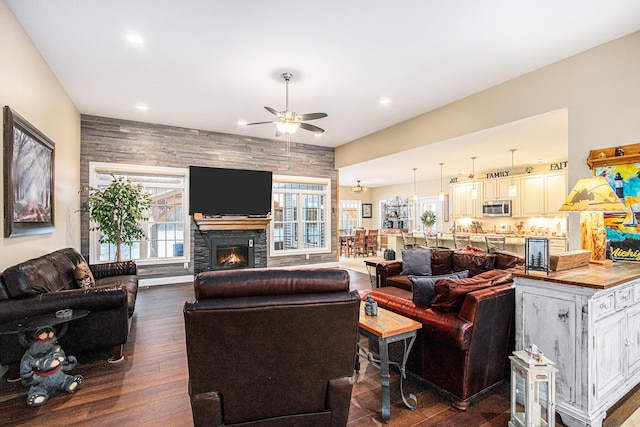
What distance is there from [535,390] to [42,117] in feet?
17.7

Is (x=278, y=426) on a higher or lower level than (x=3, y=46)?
lower

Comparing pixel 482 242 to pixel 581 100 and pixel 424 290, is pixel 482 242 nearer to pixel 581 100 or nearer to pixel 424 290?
pixel 581 100

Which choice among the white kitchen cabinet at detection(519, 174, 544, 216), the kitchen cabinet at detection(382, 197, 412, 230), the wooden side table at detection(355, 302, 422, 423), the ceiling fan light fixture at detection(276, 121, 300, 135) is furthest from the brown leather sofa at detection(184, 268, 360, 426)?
the kitchen cabinet at detection(382, 197, 412, 230)

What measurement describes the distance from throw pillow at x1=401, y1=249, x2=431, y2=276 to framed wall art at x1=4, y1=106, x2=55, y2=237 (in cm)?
442

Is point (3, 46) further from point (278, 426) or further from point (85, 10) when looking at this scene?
point (278, 426)

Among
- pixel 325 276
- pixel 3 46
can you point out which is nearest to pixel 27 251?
pixel 3 46

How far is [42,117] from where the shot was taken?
3.71 m

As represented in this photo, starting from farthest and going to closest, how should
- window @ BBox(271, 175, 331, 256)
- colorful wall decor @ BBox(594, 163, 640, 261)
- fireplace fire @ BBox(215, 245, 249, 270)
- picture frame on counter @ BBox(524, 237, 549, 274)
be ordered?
1. window @ BBox(271, 175, 331, 256)
2. fireplace fire @ BBox(215, 245, 249, 270)
3. colorful wall decor @ BBox(594, 163, 640, 261)
4. picture frame on counter @ BBox(524, 237, 549, 274)

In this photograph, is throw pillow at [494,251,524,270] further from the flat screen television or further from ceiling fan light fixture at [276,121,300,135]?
the flat screen television

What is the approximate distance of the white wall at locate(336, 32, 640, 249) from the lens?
3193mm

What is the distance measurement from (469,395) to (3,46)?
184 inches

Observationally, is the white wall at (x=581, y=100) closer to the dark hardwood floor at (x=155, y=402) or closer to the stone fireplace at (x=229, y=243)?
the dark hardwood floor at (x=155, y=402)

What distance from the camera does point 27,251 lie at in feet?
10.9

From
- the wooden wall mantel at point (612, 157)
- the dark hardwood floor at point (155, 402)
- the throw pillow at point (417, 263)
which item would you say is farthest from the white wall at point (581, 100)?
the dark hardwood floor at point (155, 402)
